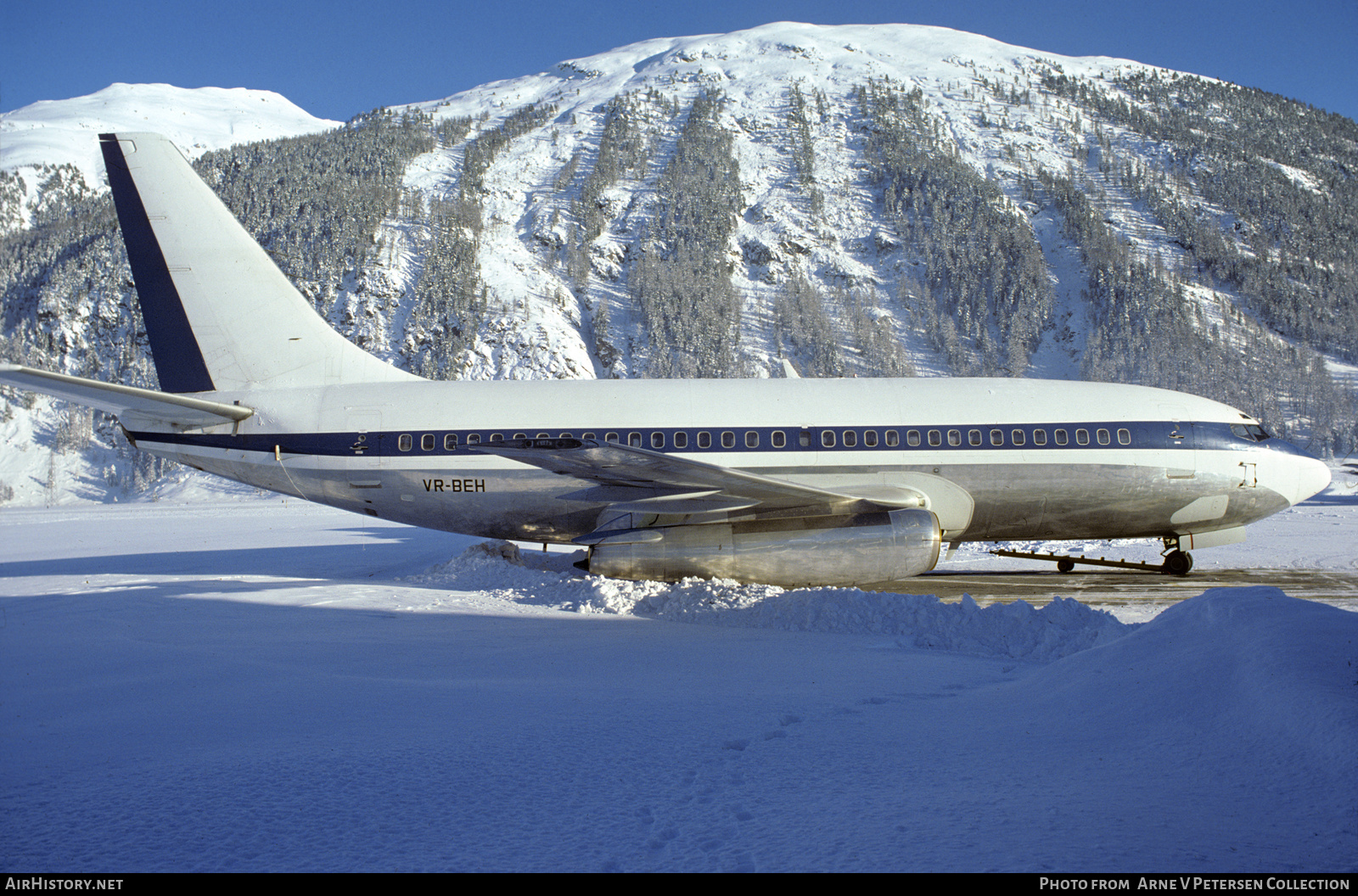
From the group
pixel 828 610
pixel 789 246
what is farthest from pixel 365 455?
pixel 789 246

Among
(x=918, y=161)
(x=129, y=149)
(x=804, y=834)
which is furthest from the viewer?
(x=918, y=161)

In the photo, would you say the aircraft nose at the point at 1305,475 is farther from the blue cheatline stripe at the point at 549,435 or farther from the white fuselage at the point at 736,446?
the blue cheatline stripe at the point at 549,435

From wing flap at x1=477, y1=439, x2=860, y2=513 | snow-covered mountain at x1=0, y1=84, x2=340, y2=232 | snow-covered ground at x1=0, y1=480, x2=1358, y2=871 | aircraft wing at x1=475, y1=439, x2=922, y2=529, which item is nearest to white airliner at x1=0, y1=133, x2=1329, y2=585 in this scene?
aircraft wing at x1=475, y1=439, x2=922, y2=529

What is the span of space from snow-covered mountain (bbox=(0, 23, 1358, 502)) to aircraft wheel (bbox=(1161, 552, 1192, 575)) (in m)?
63.9

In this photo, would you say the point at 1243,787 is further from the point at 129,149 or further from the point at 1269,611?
the point at 129,149

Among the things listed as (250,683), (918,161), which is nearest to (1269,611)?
(250,683)

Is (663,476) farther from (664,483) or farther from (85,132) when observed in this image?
(85,132)

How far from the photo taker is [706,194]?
354 feet

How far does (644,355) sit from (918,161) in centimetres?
6774

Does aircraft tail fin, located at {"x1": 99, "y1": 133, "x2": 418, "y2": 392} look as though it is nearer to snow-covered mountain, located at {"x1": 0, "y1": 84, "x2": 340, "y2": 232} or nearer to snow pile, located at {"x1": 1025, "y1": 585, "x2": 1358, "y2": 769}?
snow pile, located at {"x1": 1025, "y1": 585, "x2": 1358, "y2": 769}

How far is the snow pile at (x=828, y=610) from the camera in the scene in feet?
22.4

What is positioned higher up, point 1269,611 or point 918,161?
point 918,161

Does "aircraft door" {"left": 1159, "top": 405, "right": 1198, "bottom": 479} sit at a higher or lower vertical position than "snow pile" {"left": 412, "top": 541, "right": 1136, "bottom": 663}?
higher

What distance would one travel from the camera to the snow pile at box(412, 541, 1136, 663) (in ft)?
22.4
